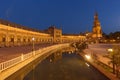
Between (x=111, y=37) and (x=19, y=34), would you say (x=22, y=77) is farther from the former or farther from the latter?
(x=111, y=37)

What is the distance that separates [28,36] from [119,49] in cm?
5619

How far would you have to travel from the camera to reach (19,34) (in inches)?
2352

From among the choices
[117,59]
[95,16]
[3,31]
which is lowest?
[117,59]

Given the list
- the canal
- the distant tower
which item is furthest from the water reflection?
the distant tower

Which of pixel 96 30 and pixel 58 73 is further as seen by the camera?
pixel 96 30

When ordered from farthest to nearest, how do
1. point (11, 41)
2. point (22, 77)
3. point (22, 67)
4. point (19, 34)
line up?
point (19, 34), point (11, 41), point (22, 67), point (22, 77)

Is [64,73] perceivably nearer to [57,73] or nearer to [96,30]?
[57,73]

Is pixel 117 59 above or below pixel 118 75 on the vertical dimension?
above

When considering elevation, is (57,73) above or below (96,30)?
below

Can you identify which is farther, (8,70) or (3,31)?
(3,31)

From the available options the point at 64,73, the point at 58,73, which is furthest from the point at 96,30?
the point at 58,73

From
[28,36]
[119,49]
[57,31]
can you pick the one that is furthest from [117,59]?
[57,31]

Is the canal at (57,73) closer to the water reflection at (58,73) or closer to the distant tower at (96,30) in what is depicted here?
the water reflection at (58,73)

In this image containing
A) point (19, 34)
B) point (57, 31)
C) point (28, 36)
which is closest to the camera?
point (19, 34)
